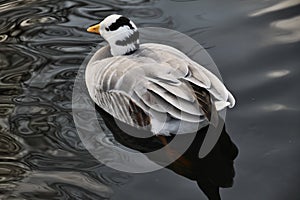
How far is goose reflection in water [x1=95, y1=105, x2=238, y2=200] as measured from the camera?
4.17 meters

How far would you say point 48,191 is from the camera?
13.6 feet

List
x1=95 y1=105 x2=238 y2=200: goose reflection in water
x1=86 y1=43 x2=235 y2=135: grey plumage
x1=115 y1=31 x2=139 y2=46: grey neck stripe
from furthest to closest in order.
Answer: x1=115 y1=31 x2=139 y2=46: grey neck stripe
x1=86 y1=43 x2=235 y2=135: grey plumage
x1=95 y1=105 x2=238 y2=200: goose reflection in water

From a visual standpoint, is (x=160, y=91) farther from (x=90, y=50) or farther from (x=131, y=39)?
(x=90, y=50)

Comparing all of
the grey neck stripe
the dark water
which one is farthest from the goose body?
the dark water

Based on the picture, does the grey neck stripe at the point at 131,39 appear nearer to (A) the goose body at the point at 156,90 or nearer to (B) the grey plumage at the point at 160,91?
(A) the goose body at the point at 156,90

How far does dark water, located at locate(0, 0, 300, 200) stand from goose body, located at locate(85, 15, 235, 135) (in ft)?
1.02

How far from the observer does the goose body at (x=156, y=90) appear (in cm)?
430

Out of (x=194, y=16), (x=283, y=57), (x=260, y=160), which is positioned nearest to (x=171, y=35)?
(x=194, y=16)

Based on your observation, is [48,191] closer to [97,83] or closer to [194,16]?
[97,83]

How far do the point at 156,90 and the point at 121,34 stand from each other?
2.33ft

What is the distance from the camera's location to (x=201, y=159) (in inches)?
172

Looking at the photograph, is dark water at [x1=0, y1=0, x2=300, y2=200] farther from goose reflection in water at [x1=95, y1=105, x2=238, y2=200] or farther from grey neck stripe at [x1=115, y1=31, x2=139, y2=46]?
grey neck stripe at [x1=115, y1=31, x2=139, y2=46]

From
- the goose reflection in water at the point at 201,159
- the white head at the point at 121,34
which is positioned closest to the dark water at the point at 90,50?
the goose reflection in water at the point at 201,159

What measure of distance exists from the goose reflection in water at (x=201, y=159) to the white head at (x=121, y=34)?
57 centimetres
